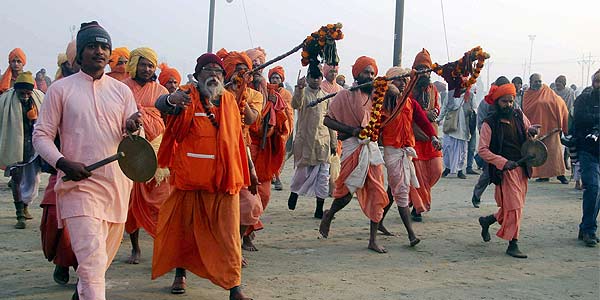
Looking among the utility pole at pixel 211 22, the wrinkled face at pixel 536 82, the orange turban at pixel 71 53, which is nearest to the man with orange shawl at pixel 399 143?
the orange turban at pixel 71 53

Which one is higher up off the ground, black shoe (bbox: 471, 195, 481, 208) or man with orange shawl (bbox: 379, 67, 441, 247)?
man with orange shawl (bbox: 379, 67, 441, 247)

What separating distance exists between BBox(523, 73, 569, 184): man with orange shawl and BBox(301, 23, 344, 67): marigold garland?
8.26 metres

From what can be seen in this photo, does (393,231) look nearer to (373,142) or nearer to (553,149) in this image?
(373,142)

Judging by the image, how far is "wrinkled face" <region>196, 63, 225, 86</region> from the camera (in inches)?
227

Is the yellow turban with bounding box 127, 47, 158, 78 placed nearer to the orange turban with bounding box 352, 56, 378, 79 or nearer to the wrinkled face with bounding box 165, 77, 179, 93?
the wrinkled face with bounding box 165, 77, 179, 93

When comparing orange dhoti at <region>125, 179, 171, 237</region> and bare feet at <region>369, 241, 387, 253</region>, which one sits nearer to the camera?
orange dhoti at <region>125, 179, 171, 237</region>

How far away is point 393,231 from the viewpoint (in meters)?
9.25

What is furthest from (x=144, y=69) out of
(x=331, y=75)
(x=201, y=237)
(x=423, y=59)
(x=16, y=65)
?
(x=331, y=75)

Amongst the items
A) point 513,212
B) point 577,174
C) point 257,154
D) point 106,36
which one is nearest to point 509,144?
point 513,212

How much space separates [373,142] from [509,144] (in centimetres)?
155

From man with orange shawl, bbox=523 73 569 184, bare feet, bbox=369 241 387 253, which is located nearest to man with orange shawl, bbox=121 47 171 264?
bare feet, bbox=369 241 387 253

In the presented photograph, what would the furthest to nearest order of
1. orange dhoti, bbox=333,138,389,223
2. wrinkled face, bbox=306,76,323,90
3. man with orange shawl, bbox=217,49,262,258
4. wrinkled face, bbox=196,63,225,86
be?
wrinkled face, bbox=306,76,323,90 < orange dhoti, bbox=333,138,389,223 < man with orange shawl, bbox=217,49,262,258 < wrinkled face, bbox=196,63,225,86

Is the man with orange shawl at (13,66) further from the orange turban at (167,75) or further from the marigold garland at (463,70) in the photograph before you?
the marigold garland at (463,70)

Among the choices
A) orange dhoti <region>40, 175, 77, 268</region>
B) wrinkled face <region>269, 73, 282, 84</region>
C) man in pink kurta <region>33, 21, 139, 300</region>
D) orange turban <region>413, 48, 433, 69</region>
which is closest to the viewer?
man in pink kurta <region>33, 21, 139, 300</region>
